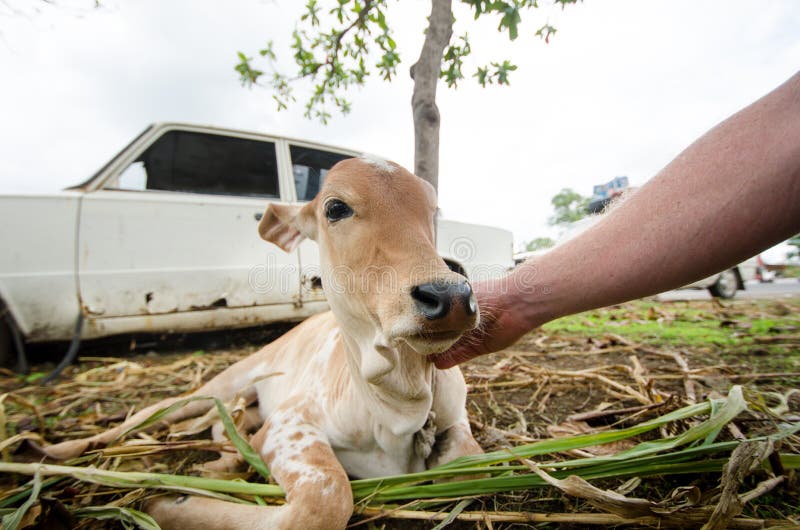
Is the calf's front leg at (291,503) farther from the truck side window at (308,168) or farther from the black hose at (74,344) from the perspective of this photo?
the truck side window at (308,168)

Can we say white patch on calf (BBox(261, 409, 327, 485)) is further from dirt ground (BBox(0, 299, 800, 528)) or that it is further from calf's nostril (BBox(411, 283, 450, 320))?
calf's nostril (BBox(411, 283, 450, 320))

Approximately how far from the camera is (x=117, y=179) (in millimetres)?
3154

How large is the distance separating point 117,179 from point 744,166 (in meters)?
3.87

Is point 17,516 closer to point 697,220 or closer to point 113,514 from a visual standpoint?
point 113,514

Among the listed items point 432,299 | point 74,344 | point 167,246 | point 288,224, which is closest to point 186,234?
point 167,246

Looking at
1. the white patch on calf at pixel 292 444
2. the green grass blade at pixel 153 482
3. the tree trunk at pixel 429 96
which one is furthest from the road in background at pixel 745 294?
the green grass blade at pixel 153 482

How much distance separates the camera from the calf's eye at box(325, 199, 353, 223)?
4.32 feet

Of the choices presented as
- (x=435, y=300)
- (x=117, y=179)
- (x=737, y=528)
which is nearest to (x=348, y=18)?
(x=117, y=179)

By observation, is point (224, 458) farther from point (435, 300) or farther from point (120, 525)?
point (435, 300)

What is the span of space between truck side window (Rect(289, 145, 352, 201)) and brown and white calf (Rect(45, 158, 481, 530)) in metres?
2.27

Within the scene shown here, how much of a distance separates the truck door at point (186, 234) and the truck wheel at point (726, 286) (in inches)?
349

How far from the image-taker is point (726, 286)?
829 centimetres

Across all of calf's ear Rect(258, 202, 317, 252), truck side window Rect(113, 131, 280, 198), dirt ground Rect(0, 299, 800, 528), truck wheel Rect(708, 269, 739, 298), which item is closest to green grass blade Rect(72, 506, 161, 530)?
dirt ground Rect(0, 299, 800, 528)

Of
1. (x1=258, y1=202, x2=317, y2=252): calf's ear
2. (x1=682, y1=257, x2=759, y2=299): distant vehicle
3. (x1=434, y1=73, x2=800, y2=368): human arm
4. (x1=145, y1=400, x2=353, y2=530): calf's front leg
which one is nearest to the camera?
(x1=434, y1=73, x2=800, y2=368): human arm
